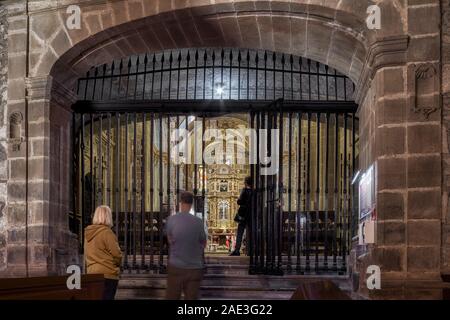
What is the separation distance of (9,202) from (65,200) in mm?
688

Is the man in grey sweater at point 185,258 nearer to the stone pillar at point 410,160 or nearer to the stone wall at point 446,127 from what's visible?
the stone pillar at point 410,160

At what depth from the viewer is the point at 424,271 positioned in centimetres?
548

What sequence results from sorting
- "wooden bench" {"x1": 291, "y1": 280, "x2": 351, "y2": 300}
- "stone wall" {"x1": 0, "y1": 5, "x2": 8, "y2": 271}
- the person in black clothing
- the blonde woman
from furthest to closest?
the person in black clothing, "stone wall" {"x1": 0, "y1": 5, "x2": 8, "y2": 271}, the blonde woman, "wooden bench" {"x1": 291, "y1": 280, "x2": 351, "y2": 300}

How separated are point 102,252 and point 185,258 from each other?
32.8 inches

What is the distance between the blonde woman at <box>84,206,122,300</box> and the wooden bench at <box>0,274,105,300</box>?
0.12 metres

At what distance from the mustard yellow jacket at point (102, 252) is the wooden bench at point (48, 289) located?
129 millimetres

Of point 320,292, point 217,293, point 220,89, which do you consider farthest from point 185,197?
point 220,89

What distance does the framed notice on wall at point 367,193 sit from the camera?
6035mm

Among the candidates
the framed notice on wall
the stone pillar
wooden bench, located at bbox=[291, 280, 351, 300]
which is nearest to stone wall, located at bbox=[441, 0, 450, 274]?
the stone pillar

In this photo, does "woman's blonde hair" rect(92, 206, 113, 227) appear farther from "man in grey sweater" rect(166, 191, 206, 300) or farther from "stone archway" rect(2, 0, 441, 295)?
"stone archway" rect(2, 0, 441, 295)

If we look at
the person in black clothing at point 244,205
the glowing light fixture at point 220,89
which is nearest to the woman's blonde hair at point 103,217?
the person in black clothing at point 244,205

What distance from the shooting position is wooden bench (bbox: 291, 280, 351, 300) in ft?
10.1
